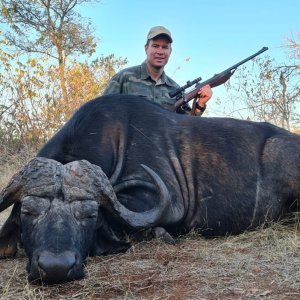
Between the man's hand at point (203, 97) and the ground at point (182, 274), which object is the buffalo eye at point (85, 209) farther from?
the man's hand at point (203, 97)

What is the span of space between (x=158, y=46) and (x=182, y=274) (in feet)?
13.3

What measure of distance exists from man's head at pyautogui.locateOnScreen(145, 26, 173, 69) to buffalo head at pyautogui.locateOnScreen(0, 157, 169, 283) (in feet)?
10.6

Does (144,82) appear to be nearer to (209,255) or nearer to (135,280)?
(209,255)

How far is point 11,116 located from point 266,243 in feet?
27.1

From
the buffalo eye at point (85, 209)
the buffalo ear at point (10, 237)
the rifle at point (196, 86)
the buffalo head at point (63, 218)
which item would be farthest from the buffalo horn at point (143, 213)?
the rifle at point (196, 86)

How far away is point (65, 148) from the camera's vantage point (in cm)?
361

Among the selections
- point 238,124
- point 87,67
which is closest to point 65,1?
point 87,67

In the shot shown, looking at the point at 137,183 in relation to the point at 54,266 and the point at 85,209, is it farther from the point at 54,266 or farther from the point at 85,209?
the point at 54,266

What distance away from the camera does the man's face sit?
6.13m

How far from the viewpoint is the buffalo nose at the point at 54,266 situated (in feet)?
7.89

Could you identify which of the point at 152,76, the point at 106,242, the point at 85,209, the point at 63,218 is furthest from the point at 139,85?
the point at 63,218

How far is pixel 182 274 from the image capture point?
8.51 ft

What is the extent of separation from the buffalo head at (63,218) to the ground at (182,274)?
3.7 inches

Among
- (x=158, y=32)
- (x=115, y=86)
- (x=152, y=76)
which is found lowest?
(x=115, y=86)
